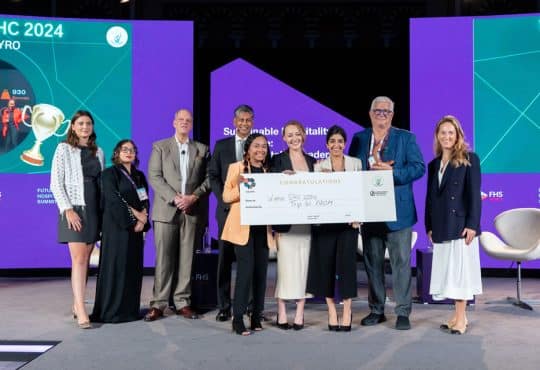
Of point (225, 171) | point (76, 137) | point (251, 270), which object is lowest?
point (251, 270)

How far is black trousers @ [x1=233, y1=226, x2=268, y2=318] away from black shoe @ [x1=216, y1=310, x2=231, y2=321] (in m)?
0.46

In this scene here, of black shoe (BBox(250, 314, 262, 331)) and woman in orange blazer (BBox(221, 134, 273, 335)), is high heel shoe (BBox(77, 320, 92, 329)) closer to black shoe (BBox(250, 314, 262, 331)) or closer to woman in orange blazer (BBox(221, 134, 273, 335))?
woman in orange blazer (BBox(221, 134, 273, 335))

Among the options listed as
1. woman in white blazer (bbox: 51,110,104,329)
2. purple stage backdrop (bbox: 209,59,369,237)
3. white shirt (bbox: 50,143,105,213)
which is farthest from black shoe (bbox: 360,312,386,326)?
purple stage backdrop (bbox: 209,59,369,237)

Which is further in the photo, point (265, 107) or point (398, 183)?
point (265, 107)

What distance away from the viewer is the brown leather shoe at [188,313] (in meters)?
4.61

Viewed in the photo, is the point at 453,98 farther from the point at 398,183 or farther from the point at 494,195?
the point at 398,183

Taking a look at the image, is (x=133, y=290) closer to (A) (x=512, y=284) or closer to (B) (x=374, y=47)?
(A) (x=512, y=284)

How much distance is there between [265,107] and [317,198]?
12.1 feet

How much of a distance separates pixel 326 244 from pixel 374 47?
16.5 feet

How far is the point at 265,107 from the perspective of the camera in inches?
296

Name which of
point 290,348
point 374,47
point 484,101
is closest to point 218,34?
point 374,47

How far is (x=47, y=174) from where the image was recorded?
6.84m

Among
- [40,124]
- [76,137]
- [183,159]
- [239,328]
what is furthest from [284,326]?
[40,124]

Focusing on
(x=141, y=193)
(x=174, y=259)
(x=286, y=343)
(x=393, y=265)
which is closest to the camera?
(x=286, y=343)
